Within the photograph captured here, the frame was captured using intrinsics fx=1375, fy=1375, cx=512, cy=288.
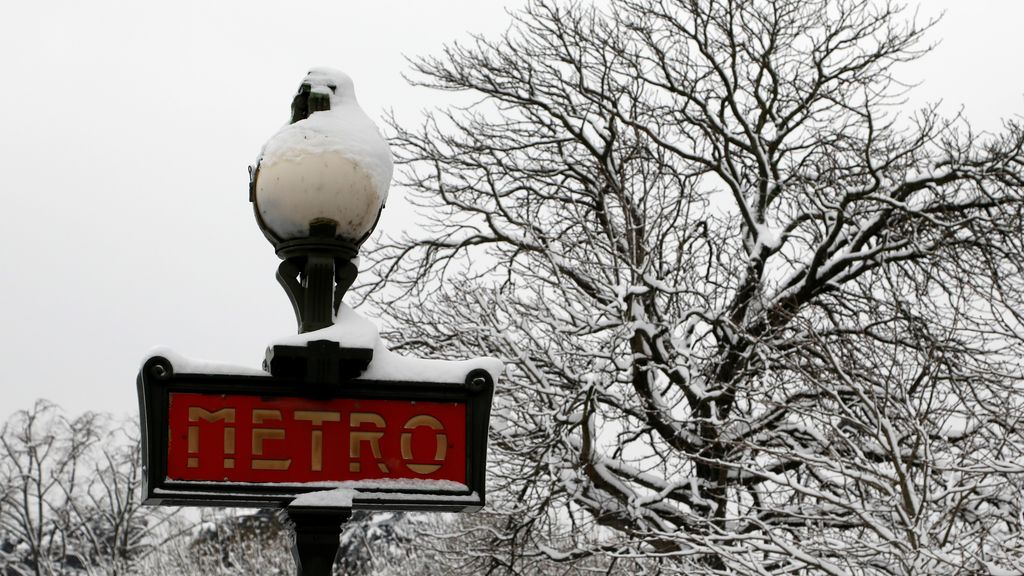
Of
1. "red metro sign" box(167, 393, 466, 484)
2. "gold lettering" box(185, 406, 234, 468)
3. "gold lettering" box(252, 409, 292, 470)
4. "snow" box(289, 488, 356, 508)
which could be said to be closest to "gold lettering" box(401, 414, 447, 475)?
"red metro sign" box(167, 393, 466, 484)

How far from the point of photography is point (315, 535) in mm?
3146

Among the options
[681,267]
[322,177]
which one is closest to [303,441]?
[322,177]

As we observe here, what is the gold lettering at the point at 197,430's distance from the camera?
3178mm

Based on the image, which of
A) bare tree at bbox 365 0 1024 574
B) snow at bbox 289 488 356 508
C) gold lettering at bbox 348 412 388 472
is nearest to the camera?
snow at bbox 289 488 356 508

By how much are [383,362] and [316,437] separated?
0.24 metres

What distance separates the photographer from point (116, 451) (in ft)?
119

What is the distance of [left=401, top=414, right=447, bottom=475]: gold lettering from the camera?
10.7 feet

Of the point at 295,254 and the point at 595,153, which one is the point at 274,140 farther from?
the point at 595,153

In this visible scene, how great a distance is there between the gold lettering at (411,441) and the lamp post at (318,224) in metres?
0.19

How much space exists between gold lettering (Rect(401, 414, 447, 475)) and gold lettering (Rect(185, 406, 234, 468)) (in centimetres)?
40

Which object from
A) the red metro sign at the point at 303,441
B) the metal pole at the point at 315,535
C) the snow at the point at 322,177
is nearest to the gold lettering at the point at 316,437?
the red metro sign at the point at 303,441

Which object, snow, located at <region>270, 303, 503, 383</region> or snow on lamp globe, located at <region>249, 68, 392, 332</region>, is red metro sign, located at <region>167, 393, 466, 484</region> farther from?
snow on lamp globe, located at <region>249, 68, 392, 332</region>

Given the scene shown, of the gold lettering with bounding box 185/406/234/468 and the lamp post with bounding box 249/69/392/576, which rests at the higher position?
the lamp post with bounding box 249/69/392/576

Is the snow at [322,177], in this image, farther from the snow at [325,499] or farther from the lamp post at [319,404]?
the snow at [325,499]
